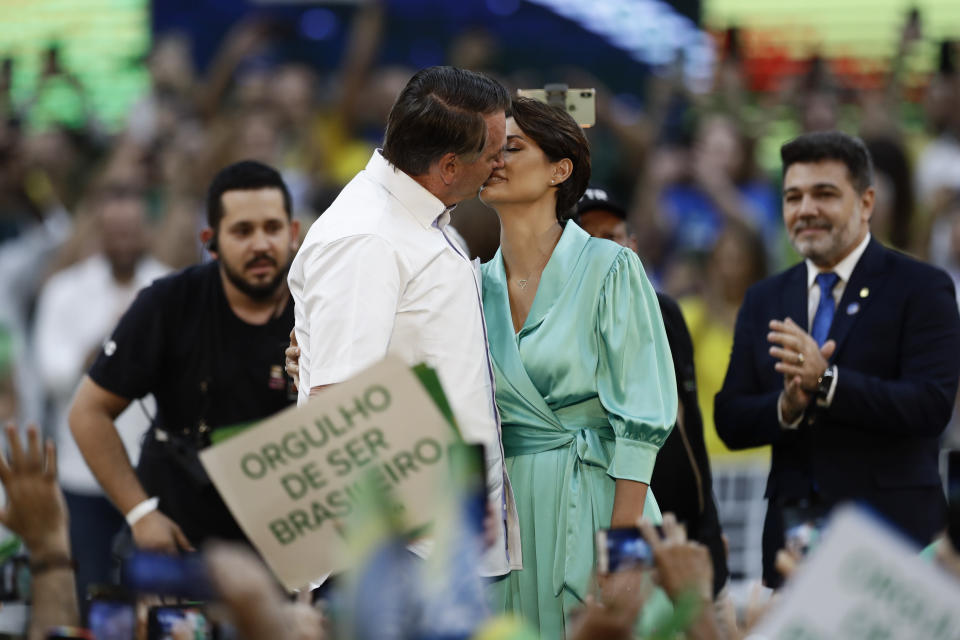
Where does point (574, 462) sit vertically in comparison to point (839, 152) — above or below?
below

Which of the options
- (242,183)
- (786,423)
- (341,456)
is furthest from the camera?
(242,183)

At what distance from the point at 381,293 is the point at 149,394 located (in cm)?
208

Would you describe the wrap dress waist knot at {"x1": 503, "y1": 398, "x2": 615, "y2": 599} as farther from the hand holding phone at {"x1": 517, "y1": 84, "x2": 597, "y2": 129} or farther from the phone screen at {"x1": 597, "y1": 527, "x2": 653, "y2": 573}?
the hand holding phone at {"x1": 517, "y1": 84, "x2": 597, "y2": 129}

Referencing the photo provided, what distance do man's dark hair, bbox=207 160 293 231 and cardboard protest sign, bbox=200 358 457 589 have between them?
268 centimetres

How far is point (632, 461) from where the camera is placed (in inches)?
151

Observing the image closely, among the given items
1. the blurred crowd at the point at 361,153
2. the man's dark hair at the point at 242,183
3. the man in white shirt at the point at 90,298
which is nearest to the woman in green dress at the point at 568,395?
the man's dark hair at the point at 242,183

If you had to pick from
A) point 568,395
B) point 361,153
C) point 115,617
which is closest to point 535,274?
point 568,395

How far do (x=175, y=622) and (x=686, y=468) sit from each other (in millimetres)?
2029

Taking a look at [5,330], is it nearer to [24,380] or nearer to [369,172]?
[24,380]

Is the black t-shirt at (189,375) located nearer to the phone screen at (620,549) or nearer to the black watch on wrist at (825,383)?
the black watch on wrist at (825,383)

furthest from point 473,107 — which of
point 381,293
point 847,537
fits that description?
point 847,537

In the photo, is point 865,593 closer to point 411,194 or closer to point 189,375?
point 411,194

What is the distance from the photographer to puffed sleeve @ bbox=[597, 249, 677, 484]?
3848 mm

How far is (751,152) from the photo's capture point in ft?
29.4
